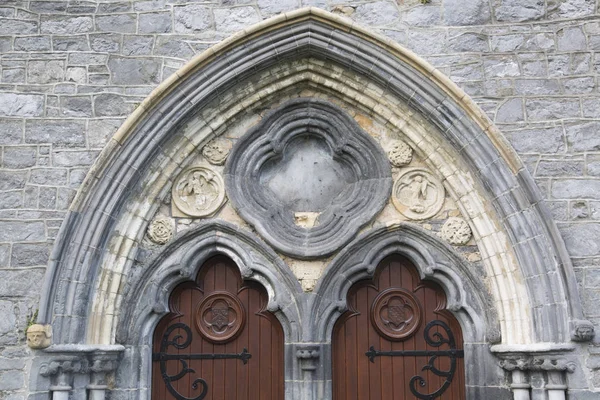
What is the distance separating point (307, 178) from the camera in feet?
20.4

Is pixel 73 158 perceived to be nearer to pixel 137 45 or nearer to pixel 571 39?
pixel 137 45

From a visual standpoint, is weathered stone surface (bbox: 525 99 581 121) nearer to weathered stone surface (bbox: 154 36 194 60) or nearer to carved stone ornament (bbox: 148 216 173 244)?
weathered stone surface (bbox: 154 36 194 60)

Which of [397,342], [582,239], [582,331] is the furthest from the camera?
[397,342]

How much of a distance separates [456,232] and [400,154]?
Result: 78cm

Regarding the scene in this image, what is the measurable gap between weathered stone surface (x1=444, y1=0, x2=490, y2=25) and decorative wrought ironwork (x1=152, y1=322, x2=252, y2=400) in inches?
123

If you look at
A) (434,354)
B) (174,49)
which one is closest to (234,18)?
(174,49)

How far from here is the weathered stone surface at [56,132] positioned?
18.6ft

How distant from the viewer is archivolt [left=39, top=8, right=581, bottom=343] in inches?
213

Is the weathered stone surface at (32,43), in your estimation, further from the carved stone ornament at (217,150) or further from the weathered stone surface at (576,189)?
the weathered stone surface at (576,189)

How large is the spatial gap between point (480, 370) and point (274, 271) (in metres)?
1.76

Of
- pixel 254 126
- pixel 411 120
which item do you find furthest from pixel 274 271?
pixel 411 120

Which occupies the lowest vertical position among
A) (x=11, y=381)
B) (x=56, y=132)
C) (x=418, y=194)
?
(x=11, y=381)

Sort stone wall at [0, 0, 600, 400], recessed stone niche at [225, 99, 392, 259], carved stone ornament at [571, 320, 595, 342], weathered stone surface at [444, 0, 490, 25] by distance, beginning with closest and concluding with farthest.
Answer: carved stone ornament at [571, 320, 595, 342] < stone wall at [0, 0, 600, 400] < weathered stone surface at [444, 0, 490, 25] < recessed stone niche at [225, 99, 392, 259]

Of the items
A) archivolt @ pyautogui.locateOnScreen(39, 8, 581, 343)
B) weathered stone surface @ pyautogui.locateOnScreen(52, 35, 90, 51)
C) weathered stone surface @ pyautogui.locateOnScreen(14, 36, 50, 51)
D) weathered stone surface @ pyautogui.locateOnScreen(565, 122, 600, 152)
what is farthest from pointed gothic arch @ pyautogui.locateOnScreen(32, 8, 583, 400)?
weathered stone surface @ pyautogui.locateOnScreen(14, 36, 50, 51)
